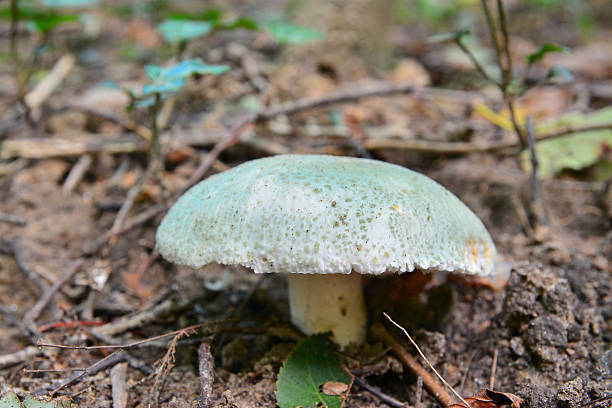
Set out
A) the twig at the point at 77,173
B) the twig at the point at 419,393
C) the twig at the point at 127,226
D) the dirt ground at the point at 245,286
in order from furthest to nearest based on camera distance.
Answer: the twig at the point at 77,173 < the twig at the point at 127,226 < the dirt ground at the point at 245,286 < the twig at the point at 419,393

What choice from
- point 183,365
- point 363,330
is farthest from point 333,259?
point 183,365

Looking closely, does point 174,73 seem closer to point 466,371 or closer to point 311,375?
point 311,375

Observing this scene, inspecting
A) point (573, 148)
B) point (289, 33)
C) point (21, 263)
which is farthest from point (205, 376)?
point (573, 148)

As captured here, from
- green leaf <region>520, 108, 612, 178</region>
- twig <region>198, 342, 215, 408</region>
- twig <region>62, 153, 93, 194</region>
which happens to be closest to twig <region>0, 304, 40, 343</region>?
twig <region>198, 342, 215, 408</region>

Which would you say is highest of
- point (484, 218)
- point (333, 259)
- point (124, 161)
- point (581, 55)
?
point (581, 55)

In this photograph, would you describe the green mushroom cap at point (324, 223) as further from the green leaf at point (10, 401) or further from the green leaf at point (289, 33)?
the green leaf at point (289, 33)

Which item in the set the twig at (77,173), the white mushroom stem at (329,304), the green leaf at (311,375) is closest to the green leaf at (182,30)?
the twig at (77,173)

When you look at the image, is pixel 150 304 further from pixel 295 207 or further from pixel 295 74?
pixel 295 74
